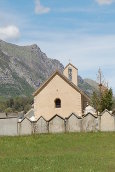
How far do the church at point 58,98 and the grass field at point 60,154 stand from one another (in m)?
21.4

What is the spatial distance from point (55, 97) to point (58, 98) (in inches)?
17.4

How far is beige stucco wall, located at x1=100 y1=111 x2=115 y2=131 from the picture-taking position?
47.0 meters

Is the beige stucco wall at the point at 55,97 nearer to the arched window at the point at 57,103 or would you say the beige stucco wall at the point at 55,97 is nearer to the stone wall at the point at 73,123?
the arched window at the point at 57,103

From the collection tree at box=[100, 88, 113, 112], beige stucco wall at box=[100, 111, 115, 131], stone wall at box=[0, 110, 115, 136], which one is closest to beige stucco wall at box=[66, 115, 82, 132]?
stone wall at box=[0, 110, 115, 136]

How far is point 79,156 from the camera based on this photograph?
25.4 metres

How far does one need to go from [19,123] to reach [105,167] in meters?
26.7

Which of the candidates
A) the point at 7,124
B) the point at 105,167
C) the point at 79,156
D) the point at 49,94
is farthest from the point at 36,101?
the point at 105,167

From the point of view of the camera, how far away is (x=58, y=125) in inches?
1826

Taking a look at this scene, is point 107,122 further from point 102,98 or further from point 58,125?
point 102,98

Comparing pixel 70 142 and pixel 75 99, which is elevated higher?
pixel 75 99

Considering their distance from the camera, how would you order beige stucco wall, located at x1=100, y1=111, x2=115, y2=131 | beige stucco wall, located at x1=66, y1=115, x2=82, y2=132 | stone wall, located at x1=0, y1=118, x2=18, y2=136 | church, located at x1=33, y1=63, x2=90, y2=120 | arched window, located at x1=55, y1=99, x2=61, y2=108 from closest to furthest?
beige stucco wall, located at x1=66, y1=115, x2=82, y2=132
stone wall, located at x1=0, y1=118, x2=18, y2=136
beige stucco wall, located at x1=100, y1=111, x2=115, y2=131
church, located at x1=33, y1=63, x2=90, y2=120
arched window, located at x1=55, y1=99, x2=61, y2=108

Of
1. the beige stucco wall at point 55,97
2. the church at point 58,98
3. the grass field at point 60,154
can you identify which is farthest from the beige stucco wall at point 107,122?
the beige stucco wall at point 55,97

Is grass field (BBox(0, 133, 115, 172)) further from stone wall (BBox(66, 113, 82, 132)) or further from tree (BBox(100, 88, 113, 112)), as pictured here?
tree (BBox(100, 88, 113, 112))

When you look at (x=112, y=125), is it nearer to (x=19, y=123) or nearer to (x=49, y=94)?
(x=19, y=123)
